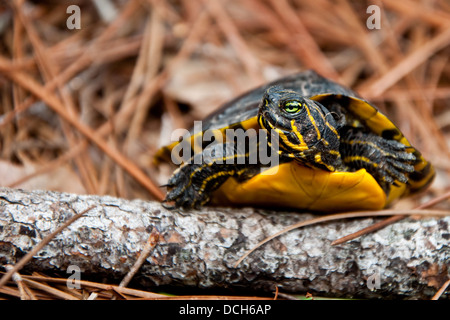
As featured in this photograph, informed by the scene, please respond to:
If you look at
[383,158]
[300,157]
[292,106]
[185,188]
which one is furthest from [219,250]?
[383,158]

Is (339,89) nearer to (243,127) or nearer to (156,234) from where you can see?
(243,127)

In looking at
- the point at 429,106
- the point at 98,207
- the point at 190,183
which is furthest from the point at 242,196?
the point at 429,106

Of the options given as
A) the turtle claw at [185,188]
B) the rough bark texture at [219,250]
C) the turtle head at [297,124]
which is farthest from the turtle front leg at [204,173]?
the turtle head at [297,124]

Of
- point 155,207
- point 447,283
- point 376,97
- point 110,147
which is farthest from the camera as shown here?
point 376,97

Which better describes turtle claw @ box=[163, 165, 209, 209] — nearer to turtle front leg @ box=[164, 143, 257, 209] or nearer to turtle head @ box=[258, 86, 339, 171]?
turtle front leg @ box=[164, 143, 257, 209]

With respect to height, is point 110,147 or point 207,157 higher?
point 110,147

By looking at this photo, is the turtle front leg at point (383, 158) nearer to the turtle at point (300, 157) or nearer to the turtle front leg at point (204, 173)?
the turtle at point (300, 157)

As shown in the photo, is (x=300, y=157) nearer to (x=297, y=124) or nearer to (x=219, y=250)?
(x=297, y=124)

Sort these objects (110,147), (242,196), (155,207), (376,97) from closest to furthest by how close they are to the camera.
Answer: (155,207), (242,196), (110,147), (376,97)
